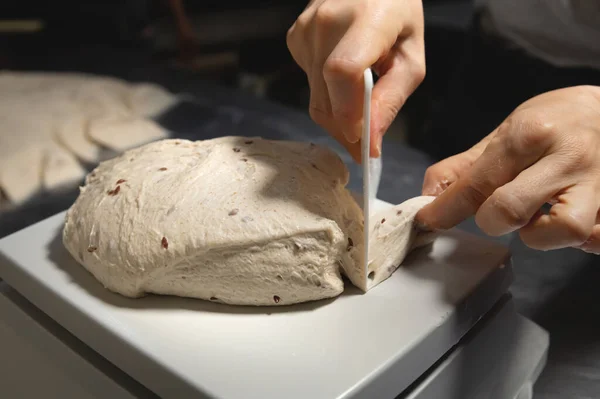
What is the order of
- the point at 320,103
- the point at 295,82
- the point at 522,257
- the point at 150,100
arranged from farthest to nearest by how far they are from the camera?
the point at 295,82 < the point at 150,100 < the point at 522,257 < the point at 320,103

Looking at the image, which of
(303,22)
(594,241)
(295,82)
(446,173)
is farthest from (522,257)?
(295,82)

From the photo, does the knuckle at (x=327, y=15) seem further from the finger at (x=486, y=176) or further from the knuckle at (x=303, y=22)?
the finger at (x=486, y=176)

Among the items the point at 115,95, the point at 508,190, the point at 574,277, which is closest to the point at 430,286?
the point at 508,190

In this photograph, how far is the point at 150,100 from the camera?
5.70 ft

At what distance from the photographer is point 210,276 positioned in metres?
0.72

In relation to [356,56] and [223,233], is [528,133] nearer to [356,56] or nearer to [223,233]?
[356,56]

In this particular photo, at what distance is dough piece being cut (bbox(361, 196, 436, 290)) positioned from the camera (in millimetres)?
755

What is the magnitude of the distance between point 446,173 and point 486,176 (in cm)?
16

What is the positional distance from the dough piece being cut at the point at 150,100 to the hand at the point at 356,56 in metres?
0.87

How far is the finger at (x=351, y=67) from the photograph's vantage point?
27.8 inches

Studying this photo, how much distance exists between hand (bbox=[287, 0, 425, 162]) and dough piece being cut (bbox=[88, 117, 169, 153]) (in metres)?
0.73

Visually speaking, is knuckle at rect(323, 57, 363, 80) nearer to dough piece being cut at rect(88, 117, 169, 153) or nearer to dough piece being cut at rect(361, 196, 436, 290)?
dough piece being cut at rect(361, 196, 436, 290)

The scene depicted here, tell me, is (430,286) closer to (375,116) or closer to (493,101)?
(375,116)

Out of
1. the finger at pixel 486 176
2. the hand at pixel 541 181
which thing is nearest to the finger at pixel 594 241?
the hand at pixel 541 181
